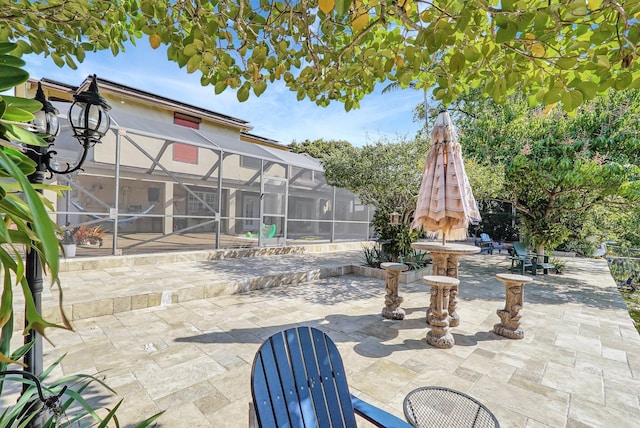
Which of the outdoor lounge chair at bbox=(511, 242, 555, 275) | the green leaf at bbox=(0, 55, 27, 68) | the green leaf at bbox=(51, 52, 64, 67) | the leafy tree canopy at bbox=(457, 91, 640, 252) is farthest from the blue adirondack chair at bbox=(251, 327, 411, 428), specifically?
the outdoor lounge chair at bbox=(511, 242, 555, 275)

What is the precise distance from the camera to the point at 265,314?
4.15 meters

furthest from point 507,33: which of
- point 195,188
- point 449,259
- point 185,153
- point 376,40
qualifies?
point 195,188

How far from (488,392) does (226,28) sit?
352 cm

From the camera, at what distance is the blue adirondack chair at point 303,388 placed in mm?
1336

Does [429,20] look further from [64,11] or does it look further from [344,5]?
[64,11]

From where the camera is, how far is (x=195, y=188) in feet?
37.6

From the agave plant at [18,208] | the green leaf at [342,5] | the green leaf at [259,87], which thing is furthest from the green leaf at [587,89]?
the agave plant at [18,208]

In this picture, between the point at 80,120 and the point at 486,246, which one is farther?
the point at 486,246

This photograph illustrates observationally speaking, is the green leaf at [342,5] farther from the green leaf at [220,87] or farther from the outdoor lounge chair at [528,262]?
the outdoor lounge chair at [528,262]

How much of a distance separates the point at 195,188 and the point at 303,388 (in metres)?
11.2

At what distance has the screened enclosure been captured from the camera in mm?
8375

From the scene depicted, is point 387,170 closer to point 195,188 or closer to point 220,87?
point 220,87

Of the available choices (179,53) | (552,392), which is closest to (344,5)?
(179,53)

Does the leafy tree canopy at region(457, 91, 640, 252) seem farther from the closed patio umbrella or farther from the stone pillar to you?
the stone pillar
